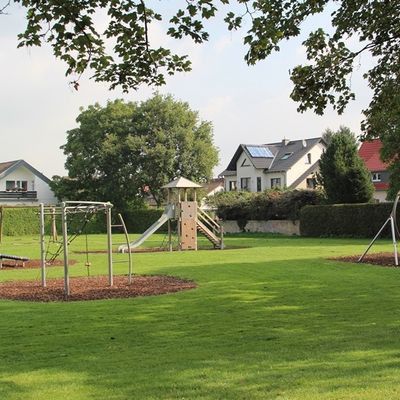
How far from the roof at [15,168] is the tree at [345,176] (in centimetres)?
3758

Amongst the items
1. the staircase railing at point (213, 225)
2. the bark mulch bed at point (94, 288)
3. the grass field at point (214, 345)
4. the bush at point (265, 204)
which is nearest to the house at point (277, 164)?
the bush at point (265, 204)

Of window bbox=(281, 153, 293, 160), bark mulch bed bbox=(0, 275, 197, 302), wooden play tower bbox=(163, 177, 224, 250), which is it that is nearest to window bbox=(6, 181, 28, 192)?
window bbox=(281, 153, 293, 160)

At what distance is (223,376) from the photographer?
6.10 metres

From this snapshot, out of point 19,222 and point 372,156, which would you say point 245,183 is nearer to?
point 372,156

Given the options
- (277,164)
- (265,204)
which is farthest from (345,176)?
(277,164)

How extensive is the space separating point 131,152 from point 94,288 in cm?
4926

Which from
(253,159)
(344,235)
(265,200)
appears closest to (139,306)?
(344,235)

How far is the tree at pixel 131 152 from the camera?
205ft

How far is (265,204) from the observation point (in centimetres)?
4728

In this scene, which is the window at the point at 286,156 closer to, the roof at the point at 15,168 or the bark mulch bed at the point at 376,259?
the roof at the point at 15,168

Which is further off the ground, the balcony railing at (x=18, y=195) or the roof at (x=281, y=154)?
the roof at (x=281, y=154)

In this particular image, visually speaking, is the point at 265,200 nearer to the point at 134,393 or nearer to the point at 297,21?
the point at 297,21

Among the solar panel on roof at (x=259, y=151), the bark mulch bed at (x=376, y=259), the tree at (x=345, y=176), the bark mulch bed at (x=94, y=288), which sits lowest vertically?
the bark mulch bed at (x=94, y=288)

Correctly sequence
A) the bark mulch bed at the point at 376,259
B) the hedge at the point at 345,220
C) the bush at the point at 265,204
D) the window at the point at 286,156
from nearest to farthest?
the bark mulch bed at the point at 376,259, the hedge at the point at 345,220, the bush at the point at 265,204, the window at the point at 286,156
